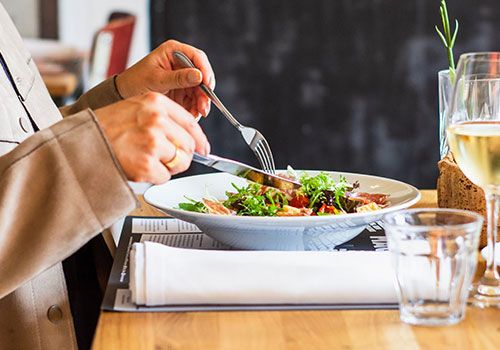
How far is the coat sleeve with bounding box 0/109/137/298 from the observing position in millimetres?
775

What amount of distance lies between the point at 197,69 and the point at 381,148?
91.0 inches

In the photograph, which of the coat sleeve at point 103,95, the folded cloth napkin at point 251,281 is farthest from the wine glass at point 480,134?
the coat sleeve at point 103,95

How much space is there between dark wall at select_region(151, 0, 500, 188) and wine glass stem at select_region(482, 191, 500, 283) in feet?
8.65

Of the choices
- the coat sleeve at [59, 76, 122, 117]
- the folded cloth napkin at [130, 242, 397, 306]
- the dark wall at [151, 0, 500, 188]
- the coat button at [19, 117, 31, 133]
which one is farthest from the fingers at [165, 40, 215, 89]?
the dark wall at [151, 0, 500, 188]

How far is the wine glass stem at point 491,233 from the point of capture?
0.76 m

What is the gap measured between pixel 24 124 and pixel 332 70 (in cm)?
237

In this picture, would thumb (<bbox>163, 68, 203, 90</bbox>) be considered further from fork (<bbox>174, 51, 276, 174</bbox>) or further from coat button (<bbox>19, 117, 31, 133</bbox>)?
coat button (<bbox>19, 117, 31, 133</bbox>)

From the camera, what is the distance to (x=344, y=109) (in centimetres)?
340

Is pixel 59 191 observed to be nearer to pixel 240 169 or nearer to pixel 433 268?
pixel 240 169

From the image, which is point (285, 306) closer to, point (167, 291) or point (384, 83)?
point (167, 291)

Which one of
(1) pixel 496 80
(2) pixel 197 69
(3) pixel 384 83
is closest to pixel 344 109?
(3) pixel 384 83

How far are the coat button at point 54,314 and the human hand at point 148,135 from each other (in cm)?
28

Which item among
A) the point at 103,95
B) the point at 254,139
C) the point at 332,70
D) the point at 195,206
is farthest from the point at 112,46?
the point at 195,206

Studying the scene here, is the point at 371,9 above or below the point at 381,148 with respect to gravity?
above
